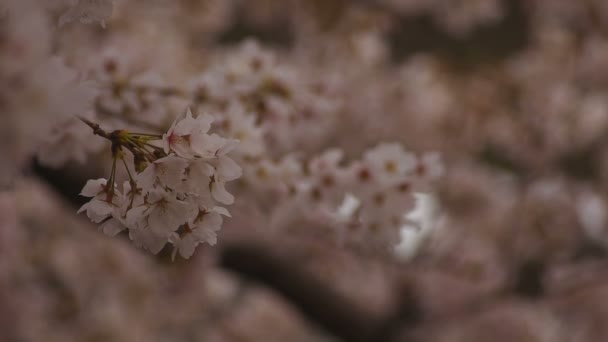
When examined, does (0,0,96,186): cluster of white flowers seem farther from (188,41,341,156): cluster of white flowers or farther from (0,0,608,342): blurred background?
(0,0,608,342): blurred background

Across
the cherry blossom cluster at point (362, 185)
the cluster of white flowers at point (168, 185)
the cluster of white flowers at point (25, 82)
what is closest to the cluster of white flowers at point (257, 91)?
the cherry blossom cluster at point (362, 185)

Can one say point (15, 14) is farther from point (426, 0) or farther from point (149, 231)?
point (426, 0)

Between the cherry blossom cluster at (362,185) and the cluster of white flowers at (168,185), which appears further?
the cherry blossom cluster at (362,185)

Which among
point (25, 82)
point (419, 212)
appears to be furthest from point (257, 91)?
point (419, 212)

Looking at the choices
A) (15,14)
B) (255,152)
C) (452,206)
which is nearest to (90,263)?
(452,206)

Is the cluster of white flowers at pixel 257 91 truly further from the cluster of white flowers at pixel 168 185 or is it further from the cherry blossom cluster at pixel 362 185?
the cluster of white flowers at pixel 168 185

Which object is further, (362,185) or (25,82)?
(362,185)

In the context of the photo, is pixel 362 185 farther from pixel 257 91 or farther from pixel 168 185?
pixel 168 185
